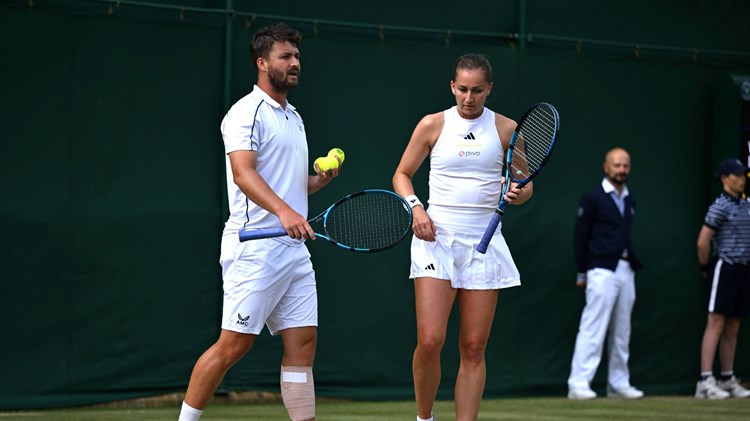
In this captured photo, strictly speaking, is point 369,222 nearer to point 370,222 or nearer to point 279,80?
point 370,222

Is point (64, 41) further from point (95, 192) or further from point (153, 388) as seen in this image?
point (153, 388)

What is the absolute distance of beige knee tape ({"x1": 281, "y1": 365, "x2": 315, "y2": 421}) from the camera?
16.6ft

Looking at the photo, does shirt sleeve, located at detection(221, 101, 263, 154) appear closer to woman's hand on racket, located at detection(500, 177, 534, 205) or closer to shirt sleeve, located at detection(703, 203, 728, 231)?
woman's hand on racket, located at detection(500, 177, 534, 205)

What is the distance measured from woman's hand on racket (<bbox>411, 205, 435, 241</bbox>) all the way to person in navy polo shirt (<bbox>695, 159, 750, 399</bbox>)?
424 centimetres

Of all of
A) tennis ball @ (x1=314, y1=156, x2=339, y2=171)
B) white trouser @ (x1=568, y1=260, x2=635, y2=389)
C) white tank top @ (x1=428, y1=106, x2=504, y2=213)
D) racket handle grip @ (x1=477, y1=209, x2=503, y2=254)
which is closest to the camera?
tennis ball @ (x1=314, y1=156, x2=339, y2=171)

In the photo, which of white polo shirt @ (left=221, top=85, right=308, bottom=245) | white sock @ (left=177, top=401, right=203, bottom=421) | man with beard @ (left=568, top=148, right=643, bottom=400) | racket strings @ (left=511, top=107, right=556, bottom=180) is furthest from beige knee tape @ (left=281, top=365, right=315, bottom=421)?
man with beard @ (left=568, top=148, right=643, bottom=400)

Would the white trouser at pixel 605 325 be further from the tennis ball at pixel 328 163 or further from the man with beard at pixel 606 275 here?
the tennis ball at pixel 328 163

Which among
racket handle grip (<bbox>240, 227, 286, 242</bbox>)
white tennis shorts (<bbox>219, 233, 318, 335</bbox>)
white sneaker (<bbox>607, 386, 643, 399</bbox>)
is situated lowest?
white sneaker (<bbox>607, 386, 643, 399</bbox>)

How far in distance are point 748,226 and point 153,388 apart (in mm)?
4445

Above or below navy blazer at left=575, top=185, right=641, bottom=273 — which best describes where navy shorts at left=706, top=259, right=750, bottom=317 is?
below

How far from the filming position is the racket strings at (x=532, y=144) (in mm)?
5746

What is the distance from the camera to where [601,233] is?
9.16 metres

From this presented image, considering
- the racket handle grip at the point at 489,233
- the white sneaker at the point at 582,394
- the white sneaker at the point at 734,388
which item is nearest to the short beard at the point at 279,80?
the racket handle grip at the point at 489,233

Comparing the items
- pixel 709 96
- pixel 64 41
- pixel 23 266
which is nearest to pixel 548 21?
pixel 709 96
